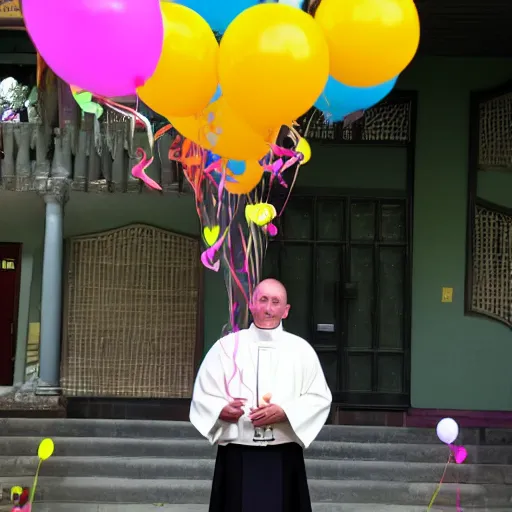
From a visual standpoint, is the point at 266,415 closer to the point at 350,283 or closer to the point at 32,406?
the point at 350,283

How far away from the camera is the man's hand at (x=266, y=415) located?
3.52 meters

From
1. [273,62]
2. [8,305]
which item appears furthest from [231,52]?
[8,305]

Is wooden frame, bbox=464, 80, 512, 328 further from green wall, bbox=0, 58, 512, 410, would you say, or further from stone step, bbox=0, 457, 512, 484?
stone step, bbox=0, 457, 512, 484

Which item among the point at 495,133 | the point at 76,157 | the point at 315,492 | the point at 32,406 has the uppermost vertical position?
the point at 495,133

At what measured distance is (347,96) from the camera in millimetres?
3496

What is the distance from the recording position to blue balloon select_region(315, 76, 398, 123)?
136 inches

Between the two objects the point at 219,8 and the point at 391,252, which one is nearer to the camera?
the point at 219,8

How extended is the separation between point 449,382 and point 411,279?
3.56 ft

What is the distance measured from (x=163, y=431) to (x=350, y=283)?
2.31m

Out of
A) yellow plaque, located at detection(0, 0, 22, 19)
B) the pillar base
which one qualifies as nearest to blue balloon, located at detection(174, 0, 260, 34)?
yellow plaque, located at detection(0, 0, 22, 19)

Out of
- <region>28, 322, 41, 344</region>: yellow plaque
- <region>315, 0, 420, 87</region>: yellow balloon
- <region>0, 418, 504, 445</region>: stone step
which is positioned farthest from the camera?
<region>28, 322, 41, 344</region>: yellow plaque

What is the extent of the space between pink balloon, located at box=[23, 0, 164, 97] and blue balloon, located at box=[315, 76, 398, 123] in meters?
1.04

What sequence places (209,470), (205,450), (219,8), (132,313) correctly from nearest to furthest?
(219,8), (209,470), (205,450), (132,313)

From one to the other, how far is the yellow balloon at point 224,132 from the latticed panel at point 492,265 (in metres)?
4.85
